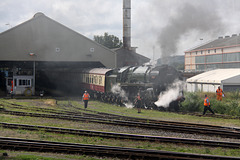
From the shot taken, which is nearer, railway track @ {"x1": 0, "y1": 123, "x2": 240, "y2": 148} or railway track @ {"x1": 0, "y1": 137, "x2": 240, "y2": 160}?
railway track @ {"x1": 0, "y1": 137, "x2": 240, "y2": 160}

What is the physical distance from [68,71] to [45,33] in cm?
809

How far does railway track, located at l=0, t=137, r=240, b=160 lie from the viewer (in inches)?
345

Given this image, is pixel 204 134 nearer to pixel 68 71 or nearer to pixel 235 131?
pixel 235 131

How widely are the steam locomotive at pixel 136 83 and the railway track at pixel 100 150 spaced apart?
40.7 ft

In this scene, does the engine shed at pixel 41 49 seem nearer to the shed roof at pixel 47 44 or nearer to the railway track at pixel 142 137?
the shed roof at pixel 47 44

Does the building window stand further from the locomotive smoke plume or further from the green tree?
the green tree

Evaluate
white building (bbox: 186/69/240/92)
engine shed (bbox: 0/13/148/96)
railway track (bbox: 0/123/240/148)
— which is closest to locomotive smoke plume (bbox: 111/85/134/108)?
railway track (bbox: 0/123/240/148)

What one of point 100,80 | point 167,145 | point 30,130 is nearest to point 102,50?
point 100,80

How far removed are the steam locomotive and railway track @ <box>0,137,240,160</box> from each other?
488 inches

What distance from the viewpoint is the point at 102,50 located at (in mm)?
38938

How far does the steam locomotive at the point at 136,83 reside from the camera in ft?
70.8

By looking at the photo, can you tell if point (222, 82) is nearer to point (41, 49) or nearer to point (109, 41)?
point (41, 49)

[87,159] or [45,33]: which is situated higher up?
[45,33]

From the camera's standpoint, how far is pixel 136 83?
23.3 meters
